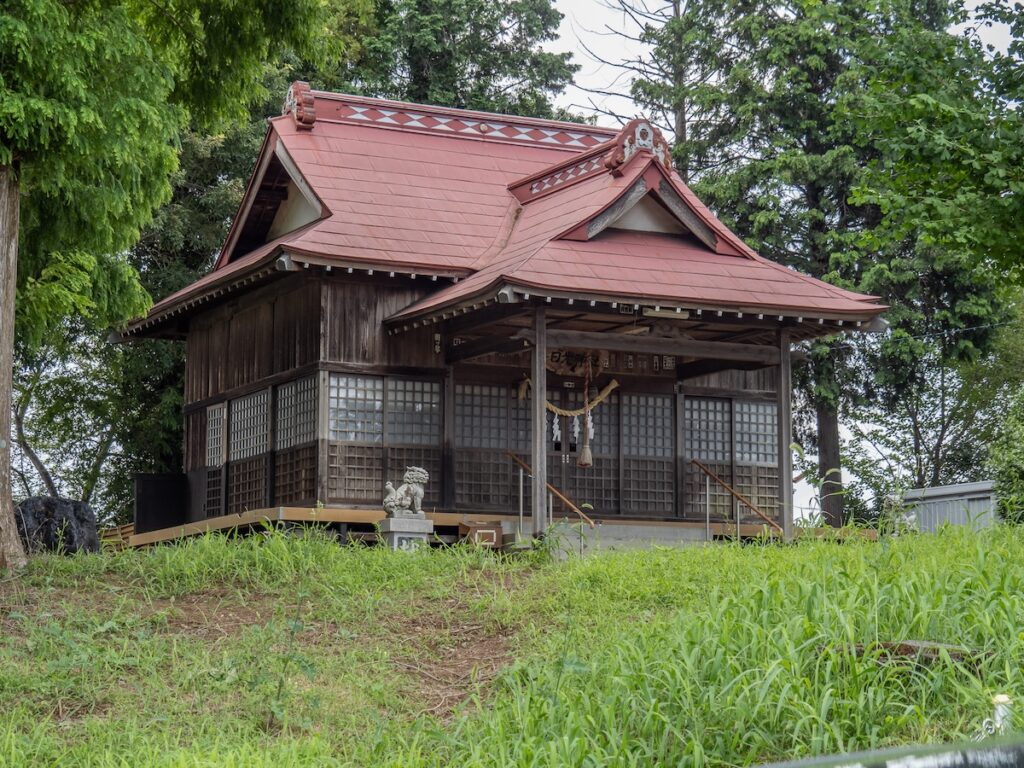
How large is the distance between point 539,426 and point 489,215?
5274mm

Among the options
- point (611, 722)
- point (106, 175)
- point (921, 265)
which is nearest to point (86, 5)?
point (106, 175)

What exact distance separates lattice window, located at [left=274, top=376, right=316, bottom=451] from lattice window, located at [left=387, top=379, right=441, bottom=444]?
1042mm

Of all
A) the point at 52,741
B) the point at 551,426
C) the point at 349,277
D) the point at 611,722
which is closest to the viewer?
the point at 611,722

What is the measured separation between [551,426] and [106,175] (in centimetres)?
834

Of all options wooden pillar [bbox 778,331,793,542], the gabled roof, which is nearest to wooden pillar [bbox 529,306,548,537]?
the gabled roof

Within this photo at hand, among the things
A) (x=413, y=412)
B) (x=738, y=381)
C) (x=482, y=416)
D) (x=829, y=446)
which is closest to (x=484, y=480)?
(x=482, y=416)

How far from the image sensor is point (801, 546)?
39.1 ft

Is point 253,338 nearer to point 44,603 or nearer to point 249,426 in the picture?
point 249,426

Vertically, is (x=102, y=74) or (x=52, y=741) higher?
(x=102, y=74)

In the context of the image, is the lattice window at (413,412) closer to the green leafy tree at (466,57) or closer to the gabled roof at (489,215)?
the gabled roof at (489,215)

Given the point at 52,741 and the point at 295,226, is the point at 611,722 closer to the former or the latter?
the point at 52,741

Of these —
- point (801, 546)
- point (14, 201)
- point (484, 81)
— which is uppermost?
point (484, 81)

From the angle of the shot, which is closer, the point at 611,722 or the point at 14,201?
the point at 611,722

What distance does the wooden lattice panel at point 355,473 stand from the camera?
18.2 meters
